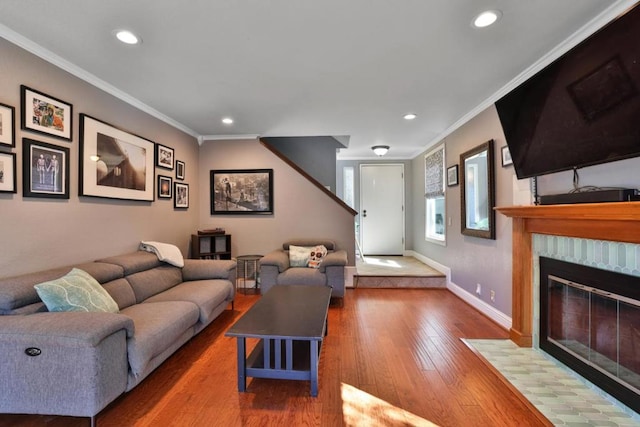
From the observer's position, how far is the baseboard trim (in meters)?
2.90

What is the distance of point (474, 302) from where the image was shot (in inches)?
138

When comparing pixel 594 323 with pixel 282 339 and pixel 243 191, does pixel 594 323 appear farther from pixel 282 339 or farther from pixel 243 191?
pixel 243 191

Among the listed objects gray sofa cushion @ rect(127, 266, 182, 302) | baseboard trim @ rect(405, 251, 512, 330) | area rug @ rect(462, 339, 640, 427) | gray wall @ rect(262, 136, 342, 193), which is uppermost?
gray wall @ rect(262, 136, 342, 193)

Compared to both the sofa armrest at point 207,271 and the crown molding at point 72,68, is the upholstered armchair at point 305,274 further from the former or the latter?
the crown molding at point 72,68

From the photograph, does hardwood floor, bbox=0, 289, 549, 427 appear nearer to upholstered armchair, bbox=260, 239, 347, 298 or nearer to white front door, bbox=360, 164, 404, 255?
upholstered armchair, bbox=260, 239, 347, 298

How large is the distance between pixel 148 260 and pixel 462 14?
332 cm

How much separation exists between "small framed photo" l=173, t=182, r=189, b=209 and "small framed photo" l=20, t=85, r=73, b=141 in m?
1.58

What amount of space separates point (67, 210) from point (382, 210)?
5.23m

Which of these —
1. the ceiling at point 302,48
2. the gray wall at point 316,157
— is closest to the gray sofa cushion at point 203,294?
the ceiling at point 302,48

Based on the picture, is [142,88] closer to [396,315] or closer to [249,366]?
[249,366]

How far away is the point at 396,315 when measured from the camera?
3.27 meters

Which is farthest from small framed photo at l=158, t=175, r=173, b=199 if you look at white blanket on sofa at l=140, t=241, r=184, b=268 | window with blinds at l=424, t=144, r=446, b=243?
window with blinds at l=424, t=144, r=446, b=243

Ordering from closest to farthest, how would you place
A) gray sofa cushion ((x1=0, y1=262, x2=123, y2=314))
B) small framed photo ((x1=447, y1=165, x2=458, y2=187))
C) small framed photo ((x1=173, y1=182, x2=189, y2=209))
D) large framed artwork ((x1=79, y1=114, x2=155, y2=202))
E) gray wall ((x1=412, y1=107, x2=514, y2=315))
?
gray sofa cushion ((x1=0, y1=262, x2=123, y2=314)) → large framed artwork ((x1=79, y1=114, x2=155, y2=202)) → gray wall ((x1=412, y1=107, x2=514, y2=315)) → small framed photo ((x1=173, y1=182, x2=189, y2=209)) → small framed photo ((x1=447, y1=165, x2=458, y2=187))

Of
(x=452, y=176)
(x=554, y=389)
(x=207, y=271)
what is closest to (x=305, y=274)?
(x=207, y=271)
